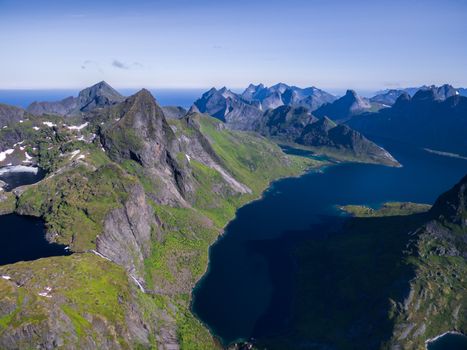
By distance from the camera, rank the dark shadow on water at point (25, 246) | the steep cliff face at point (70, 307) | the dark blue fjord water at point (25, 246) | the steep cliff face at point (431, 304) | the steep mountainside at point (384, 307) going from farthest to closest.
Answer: the dark blue fjord water at point (25, 246) → the dark shadow on water at point (25, 246) → the steep cliff face at point (431, 304) → the steep mountainside at point (384, 307) → the steep cliff face at point (70, 307)

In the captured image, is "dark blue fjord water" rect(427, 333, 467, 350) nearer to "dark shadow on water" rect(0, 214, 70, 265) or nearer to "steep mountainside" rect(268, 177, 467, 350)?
"steep mountainside" rect(268, 177, 467, 350)

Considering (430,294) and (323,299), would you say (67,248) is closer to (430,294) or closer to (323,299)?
(323,299)

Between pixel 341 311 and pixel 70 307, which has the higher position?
pixel 70 307

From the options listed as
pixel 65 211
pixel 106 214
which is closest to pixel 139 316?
pixel 106 214

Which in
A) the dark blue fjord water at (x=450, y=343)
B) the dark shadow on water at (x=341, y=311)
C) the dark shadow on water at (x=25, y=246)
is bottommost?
the dark blue fjord water at (x=450, y=343)

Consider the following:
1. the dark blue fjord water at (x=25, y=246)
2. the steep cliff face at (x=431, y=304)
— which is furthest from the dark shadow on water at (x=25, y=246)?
the steep cliff face at (x=431, y=304)

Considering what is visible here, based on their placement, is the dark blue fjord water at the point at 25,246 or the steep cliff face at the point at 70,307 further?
the dark blue fjord water at the point at 25,246

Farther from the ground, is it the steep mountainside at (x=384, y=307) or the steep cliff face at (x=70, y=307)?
the steep cliff face at (x=70, y=307)

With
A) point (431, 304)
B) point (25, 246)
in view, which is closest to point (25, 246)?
point (25, 246)

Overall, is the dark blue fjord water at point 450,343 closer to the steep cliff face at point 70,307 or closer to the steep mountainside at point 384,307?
the steep mountainside at point 384,307

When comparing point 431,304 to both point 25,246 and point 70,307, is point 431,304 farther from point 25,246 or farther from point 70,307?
point 25,246

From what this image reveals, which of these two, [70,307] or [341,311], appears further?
[341,311]
